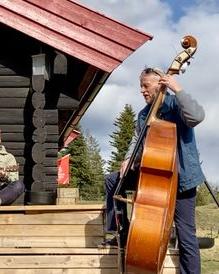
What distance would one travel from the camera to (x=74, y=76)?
7520 millimetres

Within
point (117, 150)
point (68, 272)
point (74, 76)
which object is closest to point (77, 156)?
point (117, 150)

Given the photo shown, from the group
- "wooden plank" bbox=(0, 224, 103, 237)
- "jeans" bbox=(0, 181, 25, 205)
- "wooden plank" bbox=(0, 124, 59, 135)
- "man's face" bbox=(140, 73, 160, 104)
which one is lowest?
"wooden plank" bbox=(0, 224, 103, 237)

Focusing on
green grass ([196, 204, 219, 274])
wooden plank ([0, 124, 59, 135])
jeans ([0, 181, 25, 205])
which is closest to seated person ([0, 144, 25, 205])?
jeans ([0, 181, 25, 205])

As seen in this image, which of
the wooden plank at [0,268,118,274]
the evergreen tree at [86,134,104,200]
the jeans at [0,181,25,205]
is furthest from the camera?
the evergreen tree at [86,134,104,200]

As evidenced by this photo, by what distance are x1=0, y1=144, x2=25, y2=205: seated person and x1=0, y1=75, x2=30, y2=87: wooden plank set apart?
4.51 feet

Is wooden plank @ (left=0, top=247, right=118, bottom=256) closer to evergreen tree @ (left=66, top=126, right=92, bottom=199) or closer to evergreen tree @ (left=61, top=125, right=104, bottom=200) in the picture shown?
evergreen tree @ (left=61, top=125, right=104, bottom=200)

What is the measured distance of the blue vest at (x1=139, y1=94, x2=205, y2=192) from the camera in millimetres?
4160

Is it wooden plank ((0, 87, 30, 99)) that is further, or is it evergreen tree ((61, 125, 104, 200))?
evergreen tree ((61, 125, 104, 200))

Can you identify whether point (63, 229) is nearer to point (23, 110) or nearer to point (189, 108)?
point (189, 108)

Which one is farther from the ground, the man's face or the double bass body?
the man's face

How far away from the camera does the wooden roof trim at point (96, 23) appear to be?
19.6 feet

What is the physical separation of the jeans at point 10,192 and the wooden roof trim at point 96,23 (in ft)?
5.69

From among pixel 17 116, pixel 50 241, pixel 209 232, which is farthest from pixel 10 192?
pixel 209 232

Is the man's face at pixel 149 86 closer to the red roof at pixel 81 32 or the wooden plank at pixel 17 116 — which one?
the red roof at pixel 81 32
